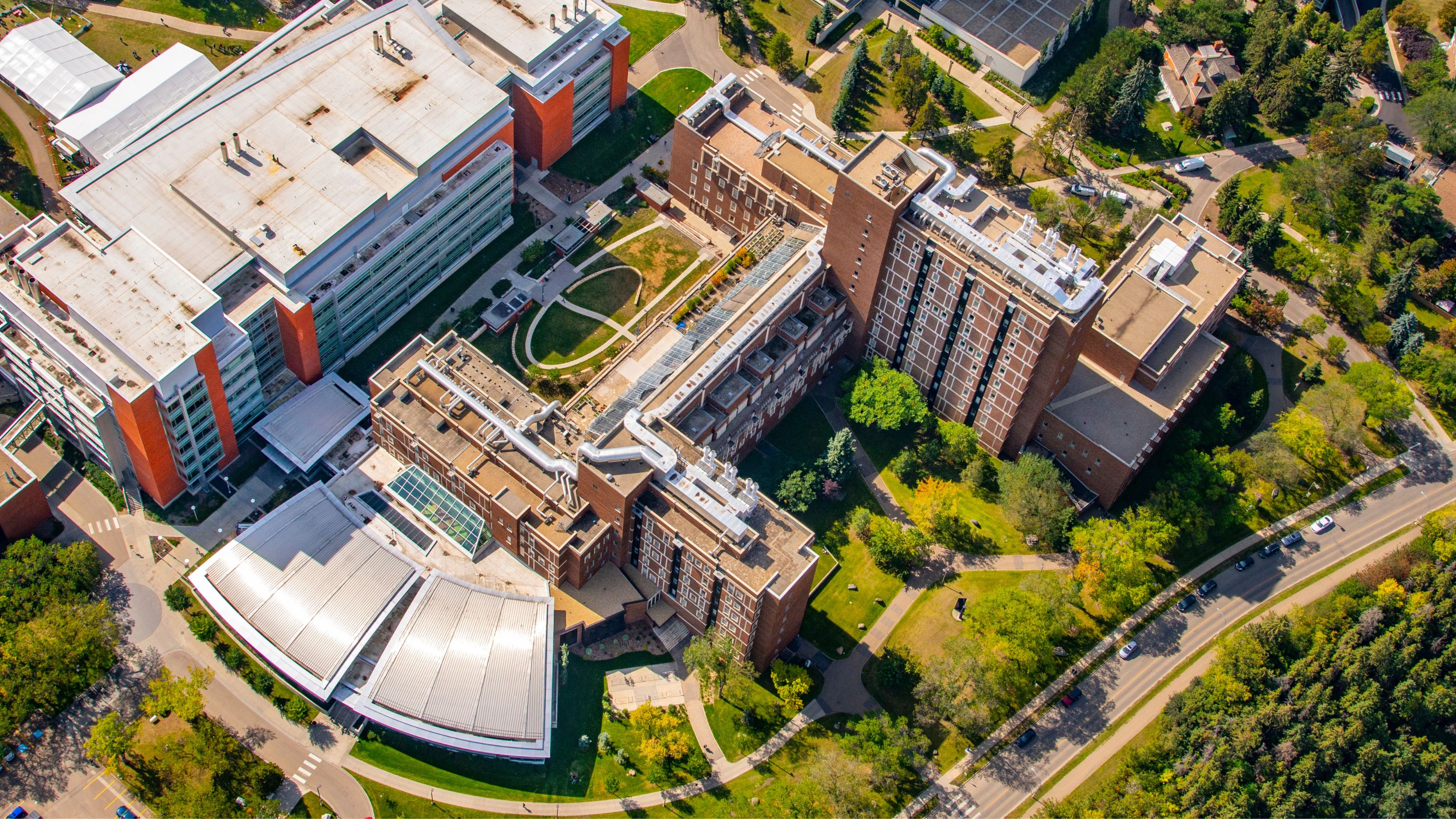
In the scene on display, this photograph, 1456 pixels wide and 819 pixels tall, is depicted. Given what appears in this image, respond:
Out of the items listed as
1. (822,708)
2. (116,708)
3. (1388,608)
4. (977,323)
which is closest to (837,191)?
(977,323)

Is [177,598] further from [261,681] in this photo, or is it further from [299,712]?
[299,712]

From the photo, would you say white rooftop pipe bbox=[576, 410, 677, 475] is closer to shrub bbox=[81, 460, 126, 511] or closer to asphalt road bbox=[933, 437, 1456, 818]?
asphalt road bbox=[933, 437, 1456, 818]

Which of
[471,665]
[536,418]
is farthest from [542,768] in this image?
[536,418]

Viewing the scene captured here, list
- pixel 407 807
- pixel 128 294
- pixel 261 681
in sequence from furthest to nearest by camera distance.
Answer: pixel 128 294, pixel 261 681, pixel 407 807

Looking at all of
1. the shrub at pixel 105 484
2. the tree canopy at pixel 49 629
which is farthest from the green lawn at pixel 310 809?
the shrub at pixel 105 484

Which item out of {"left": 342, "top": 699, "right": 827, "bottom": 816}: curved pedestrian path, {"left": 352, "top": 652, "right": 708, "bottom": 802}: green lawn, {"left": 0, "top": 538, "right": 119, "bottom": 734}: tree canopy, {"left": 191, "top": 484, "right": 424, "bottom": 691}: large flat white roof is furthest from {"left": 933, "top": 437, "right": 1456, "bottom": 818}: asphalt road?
{"left": 0, "top": 538, "right": 119, "bottom": 734}: tree canopy

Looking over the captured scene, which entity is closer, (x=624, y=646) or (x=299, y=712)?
(x=299, y=712)


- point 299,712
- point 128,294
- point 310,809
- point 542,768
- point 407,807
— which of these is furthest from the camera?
point 128,294
